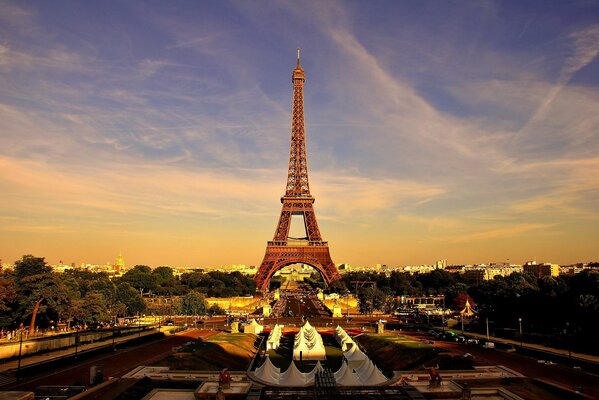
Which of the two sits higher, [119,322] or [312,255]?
[312,255]

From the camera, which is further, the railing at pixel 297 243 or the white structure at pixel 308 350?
the railing at pixel 297 243

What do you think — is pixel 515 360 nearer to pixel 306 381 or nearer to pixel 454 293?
pixel 306 381

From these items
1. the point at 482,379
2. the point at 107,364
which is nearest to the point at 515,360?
the point at 482,379

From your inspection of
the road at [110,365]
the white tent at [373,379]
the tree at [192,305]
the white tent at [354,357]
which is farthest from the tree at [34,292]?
the white tent at [373,379]

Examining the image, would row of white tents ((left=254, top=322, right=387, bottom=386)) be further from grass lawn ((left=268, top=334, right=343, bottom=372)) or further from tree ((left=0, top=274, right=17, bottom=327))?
tree ((left=0, top=274, right=17, bottom=327))

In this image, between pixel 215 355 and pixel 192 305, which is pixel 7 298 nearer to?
pixel 215 355

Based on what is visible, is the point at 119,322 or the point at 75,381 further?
the point at 119,322

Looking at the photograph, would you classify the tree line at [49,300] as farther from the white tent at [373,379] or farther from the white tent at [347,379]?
the white tent at [373,379]
